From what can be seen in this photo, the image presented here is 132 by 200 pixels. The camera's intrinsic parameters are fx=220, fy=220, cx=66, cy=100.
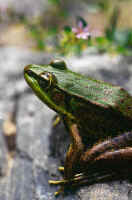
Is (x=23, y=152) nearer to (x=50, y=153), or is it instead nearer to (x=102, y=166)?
(x=50, y=153)

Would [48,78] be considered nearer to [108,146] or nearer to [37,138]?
[108,146]

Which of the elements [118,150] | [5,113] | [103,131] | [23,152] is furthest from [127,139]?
[5,113]

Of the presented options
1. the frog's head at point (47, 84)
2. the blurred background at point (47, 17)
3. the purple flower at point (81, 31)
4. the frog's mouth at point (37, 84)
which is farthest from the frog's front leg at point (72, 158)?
the blurred background at point (47, 17)

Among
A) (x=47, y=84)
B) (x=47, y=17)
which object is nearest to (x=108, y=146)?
(x=47, y=84)

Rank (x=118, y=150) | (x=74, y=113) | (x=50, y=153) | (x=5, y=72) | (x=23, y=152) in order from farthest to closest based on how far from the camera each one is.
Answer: (x=5, y=72), (x=23, y=152), (x=50, y=153), (x=74, y=113), (x=118, y=150)

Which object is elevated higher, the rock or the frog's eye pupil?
the frog's eye pupil

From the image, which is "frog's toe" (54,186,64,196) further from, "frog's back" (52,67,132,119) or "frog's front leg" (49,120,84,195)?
"frog's back" (52,67,132,119)

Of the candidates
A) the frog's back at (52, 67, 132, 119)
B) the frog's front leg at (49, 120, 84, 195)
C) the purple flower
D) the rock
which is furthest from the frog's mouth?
the purple flower
